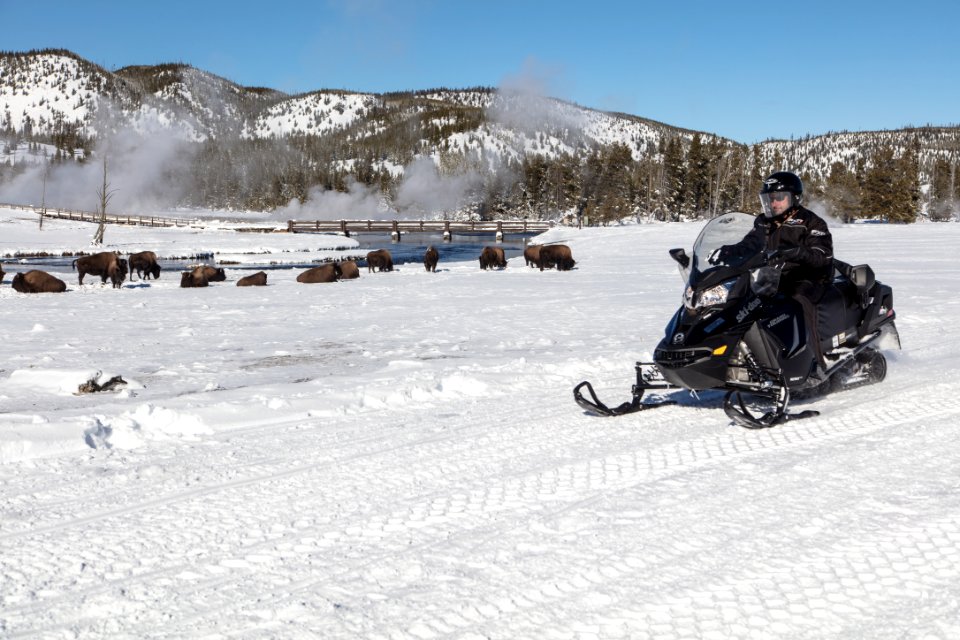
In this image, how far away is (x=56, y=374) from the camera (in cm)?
689

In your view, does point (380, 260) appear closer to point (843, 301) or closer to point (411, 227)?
point (843, 301)

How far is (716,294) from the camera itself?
5055 mm

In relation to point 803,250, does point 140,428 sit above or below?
below

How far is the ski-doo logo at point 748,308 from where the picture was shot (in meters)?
5.06

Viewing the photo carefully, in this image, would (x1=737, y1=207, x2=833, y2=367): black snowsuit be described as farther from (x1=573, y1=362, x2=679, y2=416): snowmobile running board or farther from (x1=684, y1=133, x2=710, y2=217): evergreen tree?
(x1=684, y1=133, x2=710, y2=217): evergreen tree

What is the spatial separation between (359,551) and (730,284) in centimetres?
303

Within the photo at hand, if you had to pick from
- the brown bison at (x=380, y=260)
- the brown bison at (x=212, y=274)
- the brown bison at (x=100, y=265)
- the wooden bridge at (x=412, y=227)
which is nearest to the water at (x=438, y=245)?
the wooden bridge at (x=412, y=227)

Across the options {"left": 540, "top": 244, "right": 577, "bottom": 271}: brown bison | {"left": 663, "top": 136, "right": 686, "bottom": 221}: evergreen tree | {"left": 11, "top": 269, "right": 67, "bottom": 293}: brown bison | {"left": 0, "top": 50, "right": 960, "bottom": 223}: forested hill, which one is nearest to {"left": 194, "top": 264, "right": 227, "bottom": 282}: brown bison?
{"left": 11, "top": 269, "right": 67, "bottom": 293}: brown bison

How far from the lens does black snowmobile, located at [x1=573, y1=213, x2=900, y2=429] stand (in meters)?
4.98

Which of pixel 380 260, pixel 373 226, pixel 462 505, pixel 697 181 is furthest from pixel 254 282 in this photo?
pixel 697 181

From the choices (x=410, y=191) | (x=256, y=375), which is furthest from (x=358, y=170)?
(x=256, y=375)

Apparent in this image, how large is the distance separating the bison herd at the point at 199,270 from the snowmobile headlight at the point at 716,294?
18.2 meters

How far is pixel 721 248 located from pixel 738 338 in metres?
0.67

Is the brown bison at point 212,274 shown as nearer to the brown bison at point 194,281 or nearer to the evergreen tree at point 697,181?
the brown bison at point 194,281
